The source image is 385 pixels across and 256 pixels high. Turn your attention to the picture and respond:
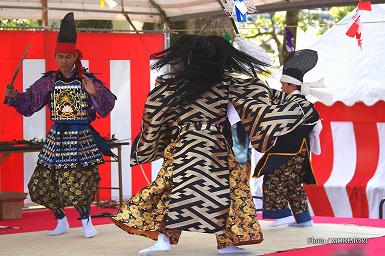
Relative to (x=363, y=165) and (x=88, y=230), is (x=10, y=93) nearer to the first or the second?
(x=88, y=230)

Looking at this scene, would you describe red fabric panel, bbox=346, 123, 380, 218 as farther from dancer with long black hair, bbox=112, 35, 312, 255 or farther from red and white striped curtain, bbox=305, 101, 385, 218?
dancer with long black hair, bbox=112, 35, 312, 255

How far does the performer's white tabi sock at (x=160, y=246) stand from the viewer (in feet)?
15.9

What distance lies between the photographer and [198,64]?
488 centimetres

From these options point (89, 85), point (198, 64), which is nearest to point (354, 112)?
point (89, 85)

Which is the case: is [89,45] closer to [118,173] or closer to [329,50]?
[118,173]

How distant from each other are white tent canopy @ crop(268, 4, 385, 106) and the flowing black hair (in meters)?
3.74

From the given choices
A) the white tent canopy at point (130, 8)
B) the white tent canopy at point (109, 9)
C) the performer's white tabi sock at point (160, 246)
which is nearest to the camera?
the performer's white tabi sock at point (160, 246)

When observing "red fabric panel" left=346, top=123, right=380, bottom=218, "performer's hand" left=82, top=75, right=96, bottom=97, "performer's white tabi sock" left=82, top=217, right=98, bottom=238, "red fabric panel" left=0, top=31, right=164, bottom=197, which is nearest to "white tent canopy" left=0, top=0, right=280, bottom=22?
"red fabric panel" left=0, top=31, right=164, bottom=197

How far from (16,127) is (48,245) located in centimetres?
272

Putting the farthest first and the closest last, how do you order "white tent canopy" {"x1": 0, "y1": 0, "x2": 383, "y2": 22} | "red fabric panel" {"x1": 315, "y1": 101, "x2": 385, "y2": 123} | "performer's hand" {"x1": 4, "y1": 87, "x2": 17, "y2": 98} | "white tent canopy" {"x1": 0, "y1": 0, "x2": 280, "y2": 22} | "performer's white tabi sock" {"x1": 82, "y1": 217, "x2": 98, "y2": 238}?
"red fabric panel" {"x1": 315, "y1": 101, "x2": 385, "y2": 123}, "white tent canopy" {"x1": 0, "y1": 0, "x2": 280, "y2": 22}, "white tent canopy" {"x1": 0, "y1": 0, "x2": 383, "y2": 22}, "performer's hand" {"x1": 4, "y1": 87, "x2": 17, "y2": 98}, "performer's white tabi sock" {"x1": 82, "y1": 217, "x2": 98, "y2": 238}

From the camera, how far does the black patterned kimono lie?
15.5 feet

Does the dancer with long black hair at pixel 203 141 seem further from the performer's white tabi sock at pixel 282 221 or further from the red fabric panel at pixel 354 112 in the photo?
the red fabric panel at pixel 354 112

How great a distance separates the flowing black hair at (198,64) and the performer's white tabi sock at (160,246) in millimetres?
786

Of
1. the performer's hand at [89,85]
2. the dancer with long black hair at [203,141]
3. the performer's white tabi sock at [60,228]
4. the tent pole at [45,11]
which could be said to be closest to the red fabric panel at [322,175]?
the tent pole at [45,11]
